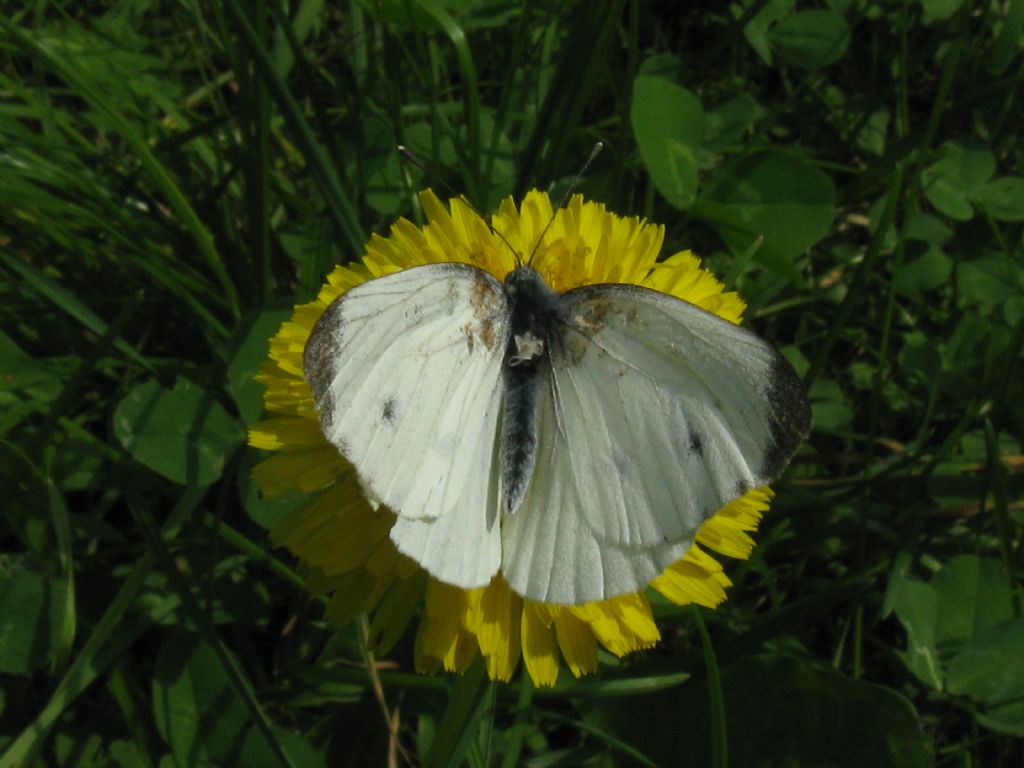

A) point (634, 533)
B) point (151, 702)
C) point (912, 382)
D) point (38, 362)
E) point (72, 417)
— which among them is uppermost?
point (634, 533)

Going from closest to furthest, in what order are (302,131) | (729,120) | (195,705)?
1. (302,131)
2. (195,705)
3. (729,120)

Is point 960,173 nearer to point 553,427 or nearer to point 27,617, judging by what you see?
point 553,427

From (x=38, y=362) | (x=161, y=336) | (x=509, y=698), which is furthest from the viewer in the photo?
(x=161, y=336)

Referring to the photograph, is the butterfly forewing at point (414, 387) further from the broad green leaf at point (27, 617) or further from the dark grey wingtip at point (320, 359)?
the broad green leaf at point (27, 617)

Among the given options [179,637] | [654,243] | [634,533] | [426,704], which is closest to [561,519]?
[634,533]

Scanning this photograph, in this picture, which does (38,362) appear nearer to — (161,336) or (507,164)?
(161,336)

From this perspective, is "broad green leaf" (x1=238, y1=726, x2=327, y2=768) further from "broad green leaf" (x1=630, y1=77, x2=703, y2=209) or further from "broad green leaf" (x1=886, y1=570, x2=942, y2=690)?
"broad green leaf" (x1=630, y1=77, x2=703, y2=209)

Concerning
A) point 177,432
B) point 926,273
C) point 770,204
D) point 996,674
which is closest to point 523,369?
point 177,432

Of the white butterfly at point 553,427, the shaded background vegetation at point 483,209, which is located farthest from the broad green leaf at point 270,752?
the white butterfly at point 553,427
